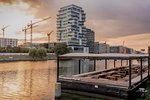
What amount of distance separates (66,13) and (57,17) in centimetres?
1471

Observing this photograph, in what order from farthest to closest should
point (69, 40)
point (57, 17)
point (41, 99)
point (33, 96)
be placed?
1. point (57, 17)
2. point (69, 40)
3. point (33, 96)
4. point (41, 99)

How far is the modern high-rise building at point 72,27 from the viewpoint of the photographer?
14312 centimetres

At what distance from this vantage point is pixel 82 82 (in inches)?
631

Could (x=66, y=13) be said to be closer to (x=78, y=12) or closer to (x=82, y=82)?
(x=78, y=12)

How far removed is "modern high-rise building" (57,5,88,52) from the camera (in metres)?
143

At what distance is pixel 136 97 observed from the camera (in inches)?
607

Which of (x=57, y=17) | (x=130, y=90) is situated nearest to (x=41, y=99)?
(x=130, y=90)

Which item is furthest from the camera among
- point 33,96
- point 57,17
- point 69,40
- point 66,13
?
point 57,17

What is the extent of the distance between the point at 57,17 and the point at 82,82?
151m

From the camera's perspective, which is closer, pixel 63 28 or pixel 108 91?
pixel 108 91

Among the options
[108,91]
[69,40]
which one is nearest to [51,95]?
[108,91]

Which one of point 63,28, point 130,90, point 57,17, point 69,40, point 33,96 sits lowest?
point 33,96

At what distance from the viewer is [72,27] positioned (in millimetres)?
145000

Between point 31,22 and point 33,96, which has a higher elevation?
point 31,22
